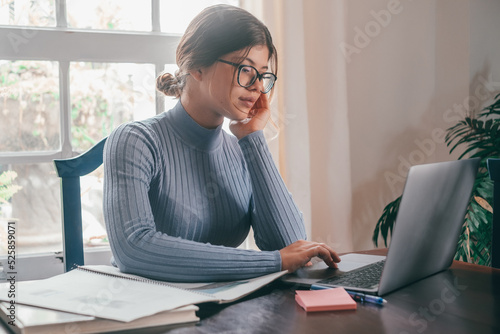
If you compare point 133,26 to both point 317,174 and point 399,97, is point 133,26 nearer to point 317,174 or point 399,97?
point 317,174

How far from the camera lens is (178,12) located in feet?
6.66

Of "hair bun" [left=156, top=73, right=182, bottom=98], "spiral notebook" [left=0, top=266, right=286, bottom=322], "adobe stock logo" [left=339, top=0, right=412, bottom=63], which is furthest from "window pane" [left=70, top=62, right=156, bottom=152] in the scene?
"spiral notebook" [left=0, top=266, right=286, bottom=322]

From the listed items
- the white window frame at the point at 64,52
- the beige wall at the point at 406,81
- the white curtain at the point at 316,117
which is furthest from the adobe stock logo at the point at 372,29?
the white window frame at the point at 64,52

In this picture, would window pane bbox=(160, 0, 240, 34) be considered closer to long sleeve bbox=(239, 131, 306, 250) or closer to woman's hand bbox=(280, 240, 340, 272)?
long sleeve bbox=(239, 131, 306, 250)

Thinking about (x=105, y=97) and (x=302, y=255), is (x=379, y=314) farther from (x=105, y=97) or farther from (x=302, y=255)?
(x=105, y=97)

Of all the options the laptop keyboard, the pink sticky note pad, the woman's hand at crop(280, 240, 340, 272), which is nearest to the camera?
the pink sticky note pad

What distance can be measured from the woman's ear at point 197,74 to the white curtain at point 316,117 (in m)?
0.68

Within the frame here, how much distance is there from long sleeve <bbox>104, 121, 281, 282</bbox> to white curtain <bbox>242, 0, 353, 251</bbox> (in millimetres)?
813

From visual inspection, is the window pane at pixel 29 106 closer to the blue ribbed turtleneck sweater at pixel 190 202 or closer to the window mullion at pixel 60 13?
the window mullion at pixel 60 13

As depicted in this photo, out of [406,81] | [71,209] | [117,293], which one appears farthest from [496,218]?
[406,81]

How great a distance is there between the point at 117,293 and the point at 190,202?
507 mm

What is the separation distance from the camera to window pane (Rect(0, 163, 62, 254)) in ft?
6.08

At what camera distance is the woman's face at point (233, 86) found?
4.35ft

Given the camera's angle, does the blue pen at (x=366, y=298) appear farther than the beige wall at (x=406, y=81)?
No
